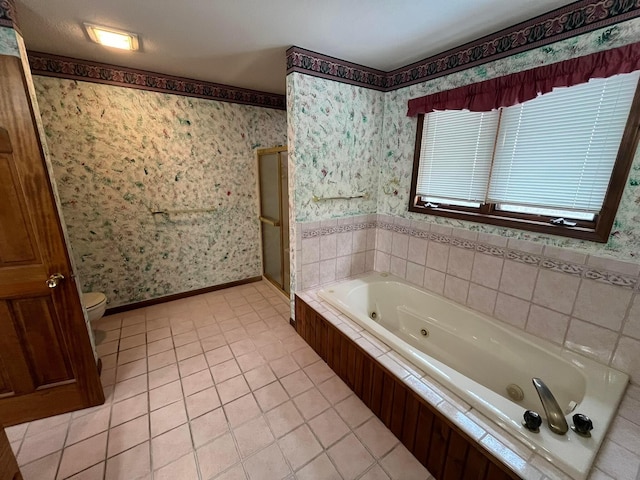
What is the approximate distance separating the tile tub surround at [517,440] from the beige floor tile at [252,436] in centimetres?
76

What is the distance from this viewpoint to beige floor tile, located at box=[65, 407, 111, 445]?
4.78 feet

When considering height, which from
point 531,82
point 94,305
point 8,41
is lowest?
point 94,305

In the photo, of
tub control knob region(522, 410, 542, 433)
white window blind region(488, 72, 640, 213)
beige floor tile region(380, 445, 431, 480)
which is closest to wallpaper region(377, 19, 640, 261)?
white window blind region(488, 72, 640, 213)

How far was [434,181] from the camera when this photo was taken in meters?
2.17

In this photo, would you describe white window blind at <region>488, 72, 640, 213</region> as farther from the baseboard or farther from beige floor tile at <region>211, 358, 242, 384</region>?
the baseboard

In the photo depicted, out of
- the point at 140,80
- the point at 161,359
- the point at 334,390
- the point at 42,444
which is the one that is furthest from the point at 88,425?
the point at 140,80

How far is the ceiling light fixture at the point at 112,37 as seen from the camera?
5.38ft

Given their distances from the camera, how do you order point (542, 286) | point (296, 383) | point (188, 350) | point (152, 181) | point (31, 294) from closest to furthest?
point (31, 294) < point (542, 286) < point (296, 383) < point (188, 350) < point (152, 181)

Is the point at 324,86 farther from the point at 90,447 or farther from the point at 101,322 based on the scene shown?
the point at 101,322

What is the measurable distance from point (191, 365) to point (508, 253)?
7.93 ft

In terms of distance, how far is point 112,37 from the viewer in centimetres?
173

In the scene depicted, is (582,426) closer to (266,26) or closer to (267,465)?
(267,465)

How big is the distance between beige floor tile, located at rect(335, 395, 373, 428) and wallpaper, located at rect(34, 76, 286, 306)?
2.12m

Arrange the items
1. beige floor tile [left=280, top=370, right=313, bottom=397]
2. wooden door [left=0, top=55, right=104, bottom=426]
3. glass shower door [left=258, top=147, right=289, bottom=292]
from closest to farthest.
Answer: wooden door [left=0, top=55, right=104, bottom=426], beige floor tile [left=280, top=370, right=313, bottom=397], glass shower door [left=258, top=147, right=289, bottom=292]
